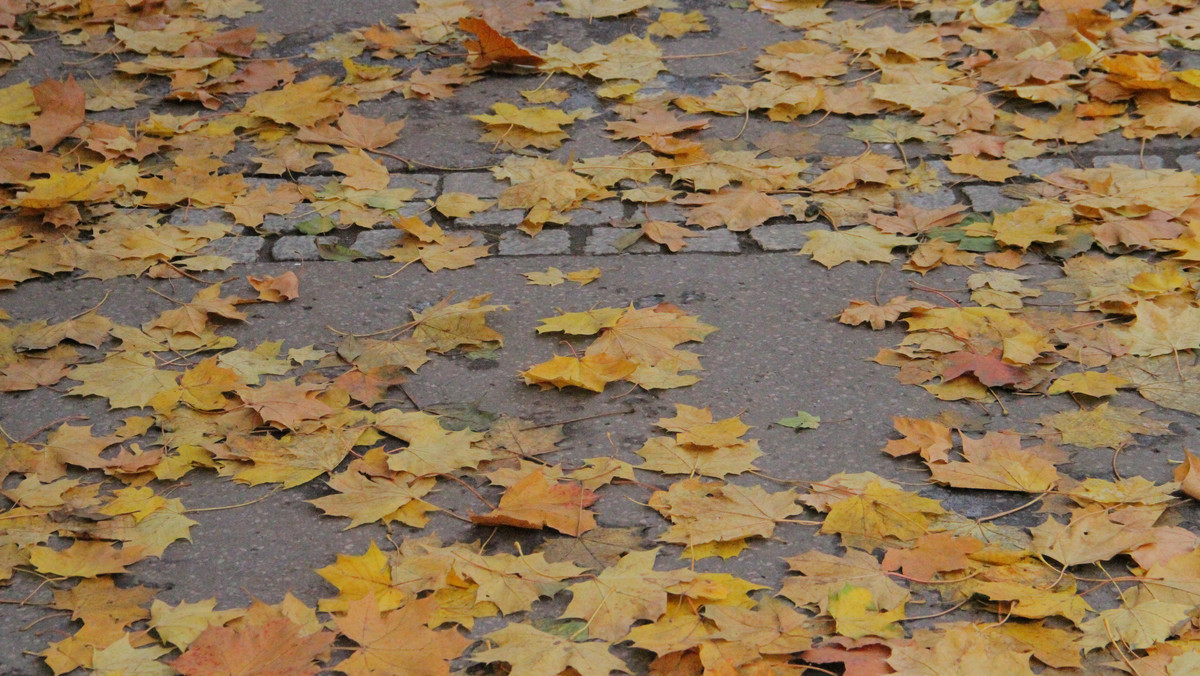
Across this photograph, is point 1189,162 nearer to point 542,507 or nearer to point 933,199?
point 933,199

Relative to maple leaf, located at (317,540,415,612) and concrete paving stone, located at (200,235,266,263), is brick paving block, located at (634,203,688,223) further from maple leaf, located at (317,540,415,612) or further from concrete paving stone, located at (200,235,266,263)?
maple leaf, located at (317,540,415,612)

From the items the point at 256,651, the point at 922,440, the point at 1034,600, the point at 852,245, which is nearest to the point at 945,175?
the point at 852,245

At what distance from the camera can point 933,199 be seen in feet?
12.5

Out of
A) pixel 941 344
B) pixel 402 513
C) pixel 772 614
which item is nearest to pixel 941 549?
pixel 772 614

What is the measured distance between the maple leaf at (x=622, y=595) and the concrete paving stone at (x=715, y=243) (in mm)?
1444

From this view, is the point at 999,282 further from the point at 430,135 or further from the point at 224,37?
the point at 224,37

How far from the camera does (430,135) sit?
4.30 metres

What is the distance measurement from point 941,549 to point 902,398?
607 mm

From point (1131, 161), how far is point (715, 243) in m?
1.52

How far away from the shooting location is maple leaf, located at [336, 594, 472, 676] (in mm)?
2105

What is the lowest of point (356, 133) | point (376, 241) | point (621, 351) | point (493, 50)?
point (621, 351)

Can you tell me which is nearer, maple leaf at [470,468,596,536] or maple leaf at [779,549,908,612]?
maple leaf at [779,549,908,612]

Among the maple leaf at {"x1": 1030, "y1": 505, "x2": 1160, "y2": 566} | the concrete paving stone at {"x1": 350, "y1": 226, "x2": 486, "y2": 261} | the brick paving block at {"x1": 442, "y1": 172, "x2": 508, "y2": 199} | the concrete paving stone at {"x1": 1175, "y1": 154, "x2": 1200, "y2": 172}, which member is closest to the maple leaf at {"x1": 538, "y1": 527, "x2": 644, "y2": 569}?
the maple leaf at {"x1": 1030, "y1": 505, "x2": 1160, "y2": 566}

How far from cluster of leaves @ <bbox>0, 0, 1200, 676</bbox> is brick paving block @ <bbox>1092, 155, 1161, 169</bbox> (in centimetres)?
10
